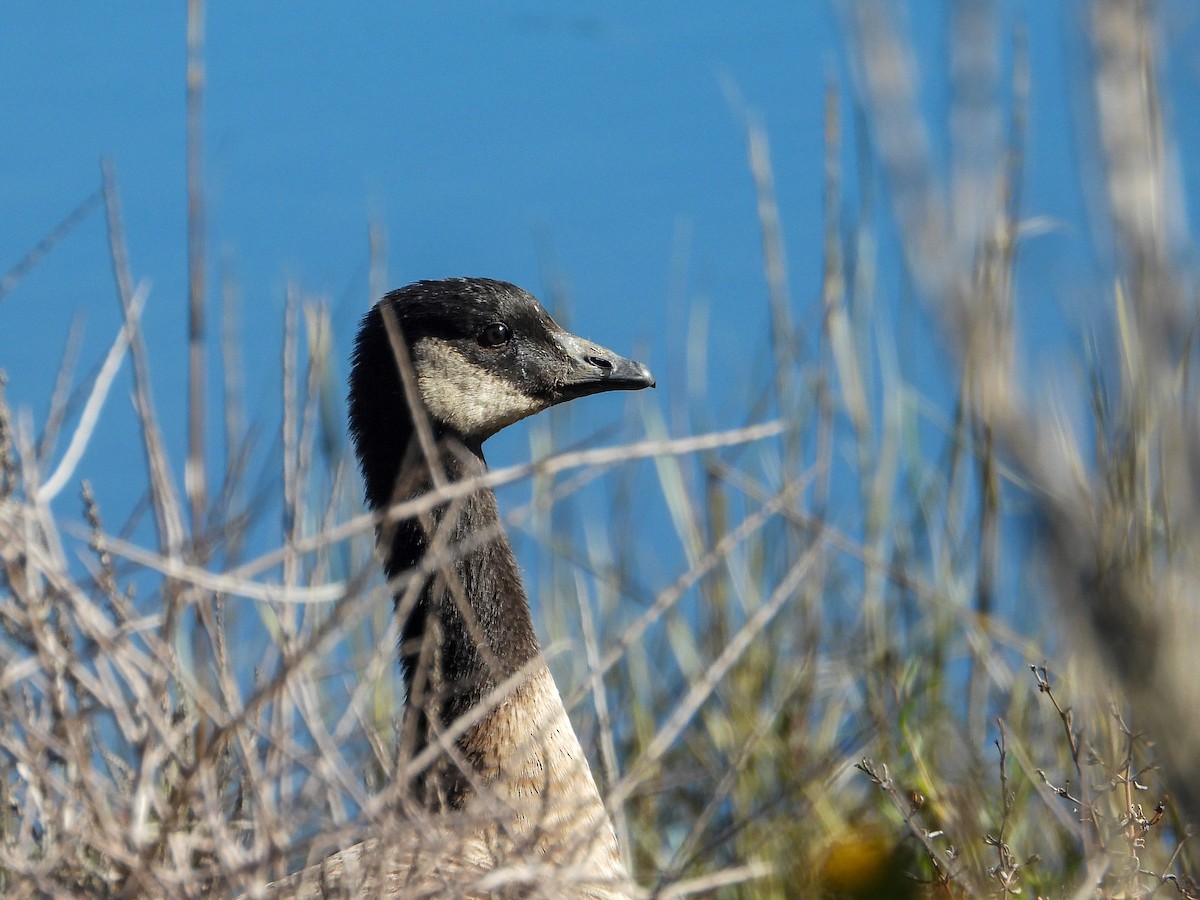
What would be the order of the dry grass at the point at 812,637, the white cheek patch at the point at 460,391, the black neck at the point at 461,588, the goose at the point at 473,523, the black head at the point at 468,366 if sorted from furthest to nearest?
the white cheek patch at the point at 460,391 < the black head at the point at 468,366 < the black neck at the point at 461,588 < the goose at the point at 473,523 < the dry grass at the point at 812,637

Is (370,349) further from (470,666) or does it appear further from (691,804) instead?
(691,804)

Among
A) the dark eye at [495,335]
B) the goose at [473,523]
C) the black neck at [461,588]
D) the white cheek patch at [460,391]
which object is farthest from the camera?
the dark eye at [495,335]

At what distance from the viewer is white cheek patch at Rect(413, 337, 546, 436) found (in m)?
3.60

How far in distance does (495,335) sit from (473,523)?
23.0 inches

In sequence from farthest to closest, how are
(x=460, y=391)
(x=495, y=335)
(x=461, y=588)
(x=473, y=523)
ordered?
(x=495, y=335) → (x=460, y=391) → (x=473, y=523) → (x=461, y=588)

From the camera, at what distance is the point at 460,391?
3.66m

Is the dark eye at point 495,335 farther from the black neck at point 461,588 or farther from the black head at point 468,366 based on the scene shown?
the black neck at point 461,588

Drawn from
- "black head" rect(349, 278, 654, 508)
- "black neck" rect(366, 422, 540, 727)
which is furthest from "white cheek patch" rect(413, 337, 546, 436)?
"black neck" rect(366, 422, 540, 727)

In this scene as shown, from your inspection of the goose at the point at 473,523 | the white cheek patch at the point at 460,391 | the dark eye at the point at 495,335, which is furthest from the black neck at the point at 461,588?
the dark eye at the point at 495,335

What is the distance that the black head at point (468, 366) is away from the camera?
3.50m

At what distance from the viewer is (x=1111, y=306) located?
121 cm

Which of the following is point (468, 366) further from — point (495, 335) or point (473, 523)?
point (473, 523)

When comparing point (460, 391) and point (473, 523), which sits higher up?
point (460, 391)

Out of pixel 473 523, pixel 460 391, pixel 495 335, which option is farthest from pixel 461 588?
pixel 495 335
